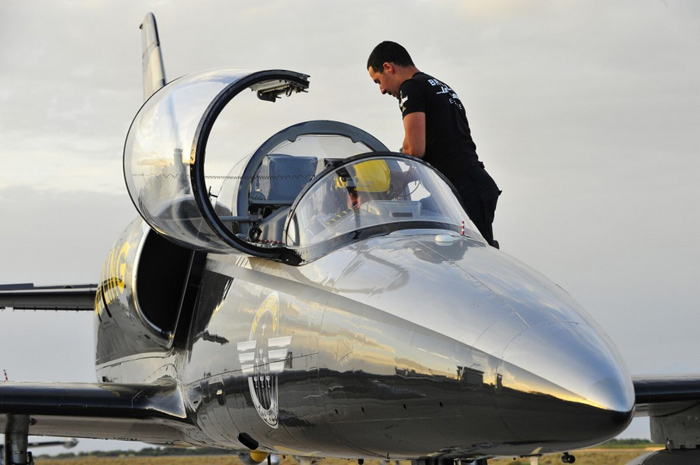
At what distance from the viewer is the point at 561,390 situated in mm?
5082

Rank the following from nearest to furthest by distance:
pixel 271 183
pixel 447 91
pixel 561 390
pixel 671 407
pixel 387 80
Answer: pixel 561 390 < pixel 447 91 < pixel 387 80 < pixel 271 183 < pixel 671 407

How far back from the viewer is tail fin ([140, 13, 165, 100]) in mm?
14031

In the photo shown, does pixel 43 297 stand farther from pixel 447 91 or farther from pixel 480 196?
pixel 480 196

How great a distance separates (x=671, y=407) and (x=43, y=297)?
23.5 ft

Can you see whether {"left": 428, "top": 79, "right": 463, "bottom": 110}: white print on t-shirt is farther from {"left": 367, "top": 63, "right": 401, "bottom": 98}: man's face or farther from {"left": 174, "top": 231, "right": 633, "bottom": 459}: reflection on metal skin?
{"left": 174, "top": 231, "right": 633, "bottom": 459}: reflection on metal skin

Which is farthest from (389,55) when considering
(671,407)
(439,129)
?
(671,407)

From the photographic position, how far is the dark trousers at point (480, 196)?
28.6 feet

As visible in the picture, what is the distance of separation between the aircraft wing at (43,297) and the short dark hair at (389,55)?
525 cm

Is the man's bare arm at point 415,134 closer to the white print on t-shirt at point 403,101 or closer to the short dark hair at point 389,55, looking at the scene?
the white print on t-shirt at point 403,101

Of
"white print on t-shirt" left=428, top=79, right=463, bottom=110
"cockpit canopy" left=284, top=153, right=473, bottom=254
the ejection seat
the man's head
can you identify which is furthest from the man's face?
"cockpit canopy" left=284, top=153, right=473, bottom=254

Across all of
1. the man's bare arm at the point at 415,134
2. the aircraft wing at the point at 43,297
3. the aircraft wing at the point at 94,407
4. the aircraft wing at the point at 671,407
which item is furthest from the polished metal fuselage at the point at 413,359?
the aircraft wing at the point at 43,297

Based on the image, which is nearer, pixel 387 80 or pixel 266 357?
pixel 266 357

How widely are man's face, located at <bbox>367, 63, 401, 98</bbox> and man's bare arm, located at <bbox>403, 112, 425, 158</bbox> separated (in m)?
0.48

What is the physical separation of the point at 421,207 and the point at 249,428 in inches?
84.0
